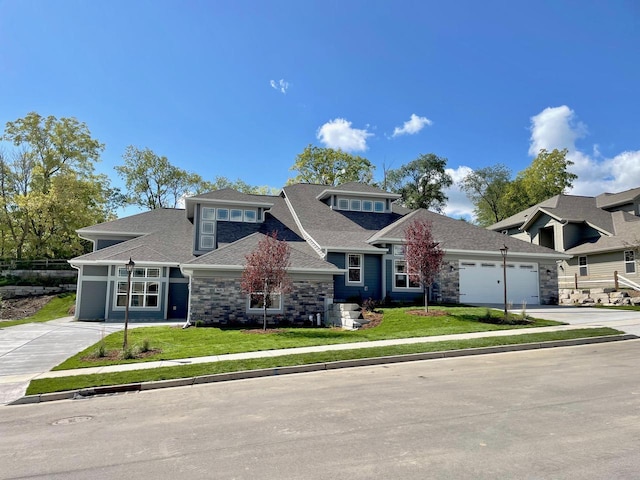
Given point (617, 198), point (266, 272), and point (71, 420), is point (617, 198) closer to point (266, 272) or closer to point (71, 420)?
point (266, 272)

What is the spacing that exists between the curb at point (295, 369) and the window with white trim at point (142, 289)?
1535cm

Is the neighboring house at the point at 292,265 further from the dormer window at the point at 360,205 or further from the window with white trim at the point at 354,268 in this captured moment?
the dormer window at the point at 360,205

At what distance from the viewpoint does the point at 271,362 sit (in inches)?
460

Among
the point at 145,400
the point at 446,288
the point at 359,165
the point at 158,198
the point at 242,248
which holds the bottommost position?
the point at 145,400

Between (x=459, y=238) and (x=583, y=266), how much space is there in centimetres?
1210

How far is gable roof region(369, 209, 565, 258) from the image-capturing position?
80.0 feet

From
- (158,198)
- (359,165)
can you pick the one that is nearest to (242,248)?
(359,165)

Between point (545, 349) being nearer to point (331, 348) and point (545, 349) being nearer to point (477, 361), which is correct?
point (477, 361)

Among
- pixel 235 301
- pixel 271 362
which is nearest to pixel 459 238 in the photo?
pixel 235 301

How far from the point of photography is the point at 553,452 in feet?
16.5

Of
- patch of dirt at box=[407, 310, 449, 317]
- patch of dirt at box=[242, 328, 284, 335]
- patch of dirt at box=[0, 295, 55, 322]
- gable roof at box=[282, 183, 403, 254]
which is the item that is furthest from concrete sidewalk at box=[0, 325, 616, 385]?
patch of dirt at box=[0, 295, 55, 322]

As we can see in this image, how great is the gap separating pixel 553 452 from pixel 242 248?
1824cm

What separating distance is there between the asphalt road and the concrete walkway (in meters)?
2.36

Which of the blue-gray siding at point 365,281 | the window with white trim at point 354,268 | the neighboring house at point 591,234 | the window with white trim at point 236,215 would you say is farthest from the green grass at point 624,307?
the window with white trim at point 236,215
